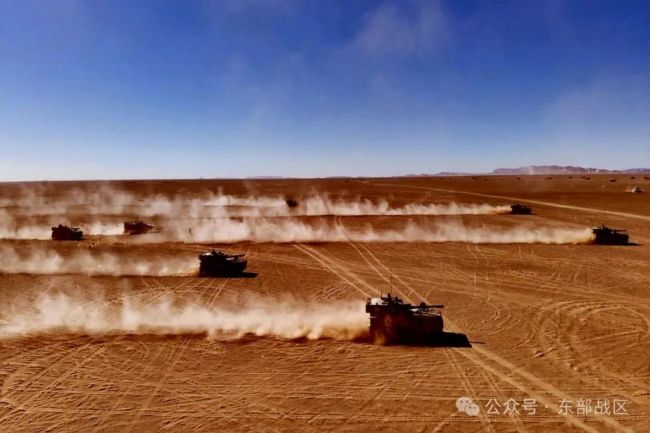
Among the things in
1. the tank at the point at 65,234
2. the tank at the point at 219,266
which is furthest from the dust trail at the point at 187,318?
the tank at the point at 65,234

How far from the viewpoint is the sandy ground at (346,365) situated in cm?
1076

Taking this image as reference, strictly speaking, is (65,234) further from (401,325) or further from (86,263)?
(401,325)

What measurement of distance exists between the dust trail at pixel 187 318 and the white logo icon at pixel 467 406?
15.7 feet

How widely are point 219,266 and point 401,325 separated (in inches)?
497

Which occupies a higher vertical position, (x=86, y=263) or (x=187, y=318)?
(x=86, y=263)

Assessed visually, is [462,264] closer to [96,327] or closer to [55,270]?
[96,327]

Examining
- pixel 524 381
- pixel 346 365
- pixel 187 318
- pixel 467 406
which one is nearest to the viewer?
pixel 467 406

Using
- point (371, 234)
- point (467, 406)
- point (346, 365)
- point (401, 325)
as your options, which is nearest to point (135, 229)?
point (371, 234)

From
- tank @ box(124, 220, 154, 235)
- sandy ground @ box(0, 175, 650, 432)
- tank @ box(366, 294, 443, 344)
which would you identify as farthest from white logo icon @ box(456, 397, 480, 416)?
tank @ box(124, 220, 154, 235)

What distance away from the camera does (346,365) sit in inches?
524

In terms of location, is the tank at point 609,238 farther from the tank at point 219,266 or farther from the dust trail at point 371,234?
the tank at point 219,266

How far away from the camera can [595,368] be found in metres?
13.2

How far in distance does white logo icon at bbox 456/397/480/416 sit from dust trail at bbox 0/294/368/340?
480 centimetres

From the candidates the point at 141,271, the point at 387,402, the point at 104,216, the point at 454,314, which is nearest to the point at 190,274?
the point at 141,271
